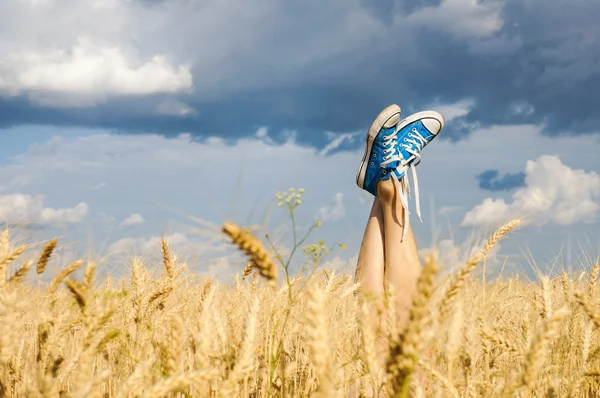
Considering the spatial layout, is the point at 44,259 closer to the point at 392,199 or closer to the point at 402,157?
the point at 392,199

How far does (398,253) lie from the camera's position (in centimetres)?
283

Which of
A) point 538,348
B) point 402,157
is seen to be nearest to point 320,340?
point 538,348

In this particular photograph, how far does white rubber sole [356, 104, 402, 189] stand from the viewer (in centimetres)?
341

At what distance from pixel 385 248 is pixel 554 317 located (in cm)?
203

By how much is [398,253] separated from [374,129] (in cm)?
90

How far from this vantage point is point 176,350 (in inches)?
40.3

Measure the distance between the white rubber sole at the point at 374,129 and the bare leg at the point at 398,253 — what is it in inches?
18.0

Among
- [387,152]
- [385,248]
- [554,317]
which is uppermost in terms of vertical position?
[387,152]

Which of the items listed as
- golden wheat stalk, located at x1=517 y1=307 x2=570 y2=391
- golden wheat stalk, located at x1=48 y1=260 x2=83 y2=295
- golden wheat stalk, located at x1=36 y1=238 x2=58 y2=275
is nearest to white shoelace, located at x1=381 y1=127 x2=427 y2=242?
golden wheat stalk, located at x1=36 y1=238 x2=58 y2=275

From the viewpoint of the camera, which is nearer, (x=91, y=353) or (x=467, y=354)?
(x=91, y=353)

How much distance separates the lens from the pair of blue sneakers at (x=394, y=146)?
10.8 ft

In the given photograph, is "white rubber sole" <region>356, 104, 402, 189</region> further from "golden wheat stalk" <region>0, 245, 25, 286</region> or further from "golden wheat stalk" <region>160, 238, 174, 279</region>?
"golden wheat stalk" <region>0, 245, 25, 286</region>

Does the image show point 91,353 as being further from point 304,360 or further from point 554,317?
point 304,360

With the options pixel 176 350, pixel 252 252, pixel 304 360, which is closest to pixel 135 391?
pixel 176 350
